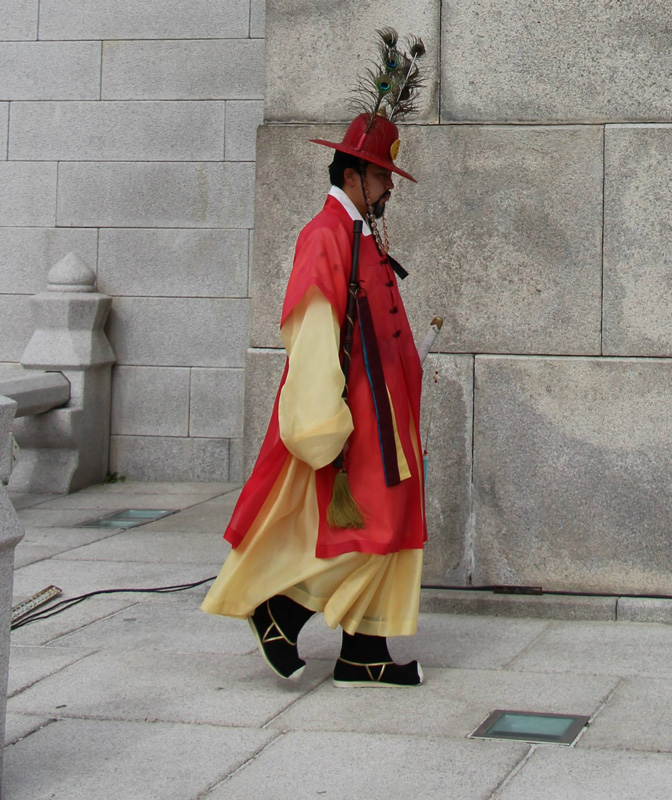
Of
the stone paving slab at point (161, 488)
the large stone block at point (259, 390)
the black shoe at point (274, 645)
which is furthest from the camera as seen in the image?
the stone paving slab at point (161, 488)

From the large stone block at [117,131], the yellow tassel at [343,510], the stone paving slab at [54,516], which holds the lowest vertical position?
the stone paving slab at [54,516]

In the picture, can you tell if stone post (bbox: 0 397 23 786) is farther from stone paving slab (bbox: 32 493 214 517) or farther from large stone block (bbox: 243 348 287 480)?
stone paving slab (bbox: 32 493 214 517)

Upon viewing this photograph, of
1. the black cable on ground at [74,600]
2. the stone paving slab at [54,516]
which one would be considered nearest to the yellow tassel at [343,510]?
the black cable on ground at [74,600]

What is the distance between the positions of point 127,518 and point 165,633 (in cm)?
299

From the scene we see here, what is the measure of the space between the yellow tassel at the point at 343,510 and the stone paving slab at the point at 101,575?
187cm

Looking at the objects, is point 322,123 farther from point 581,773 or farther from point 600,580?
point 581,773

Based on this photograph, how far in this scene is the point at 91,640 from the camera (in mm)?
5434

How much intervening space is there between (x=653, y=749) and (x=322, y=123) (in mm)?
3343

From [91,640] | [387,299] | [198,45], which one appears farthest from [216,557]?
[198,45]

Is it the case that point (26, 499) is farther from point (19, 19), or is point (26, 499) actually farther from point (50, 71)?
point (19, 19)

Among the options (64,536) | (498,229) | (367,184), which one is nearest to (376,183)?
(367,184)

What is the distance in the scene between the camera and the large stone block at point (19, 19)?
976 centimetres

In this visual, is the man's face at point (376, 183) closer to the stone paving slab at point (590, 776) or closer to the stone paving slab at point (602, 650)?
the stone paving slab at point (602, 650)

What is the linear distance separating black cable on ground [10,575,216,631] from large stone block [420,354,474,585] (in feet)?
3.95
